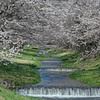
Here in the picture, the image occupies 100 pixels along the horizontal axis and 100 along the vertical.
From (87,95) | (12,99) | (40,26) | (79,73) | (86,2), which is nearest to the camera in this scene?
(12,99)

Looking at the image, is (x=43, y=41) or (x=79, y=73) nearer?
(x=43, y=41)

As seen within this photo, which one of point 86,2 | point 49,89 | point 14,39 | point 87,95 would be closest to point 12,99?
point 49,89

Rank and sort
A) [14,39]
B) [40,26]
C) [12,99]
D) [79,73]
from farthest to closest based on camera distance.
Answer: [79,73], [40,26], [14,39], [12,99]

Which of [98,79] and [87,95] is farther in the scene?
[98,79]

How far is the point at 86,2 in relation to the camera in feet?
126

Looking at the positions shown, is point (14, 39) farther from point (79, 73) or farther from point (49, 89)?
point (79, 73)

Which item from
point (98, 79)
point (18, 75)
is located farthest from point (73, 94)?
point (18, 75)

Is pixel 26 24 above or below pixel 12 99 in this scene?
above

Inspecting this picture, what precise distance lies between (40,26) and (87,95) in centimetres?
837

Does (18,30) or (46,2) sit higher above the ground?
(46,2)

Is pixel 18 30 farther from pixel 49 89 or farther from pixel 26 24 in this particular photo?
pixel 49 89

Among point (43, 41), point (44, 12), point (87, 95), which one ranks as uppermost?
point (44, 12)

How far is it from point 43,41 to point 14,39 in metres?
3.51

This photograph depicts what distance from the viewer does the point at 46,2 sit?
2383 centimetres
